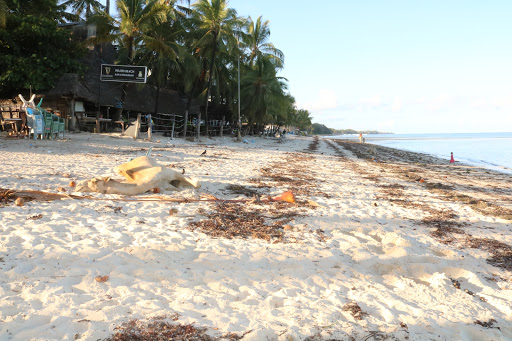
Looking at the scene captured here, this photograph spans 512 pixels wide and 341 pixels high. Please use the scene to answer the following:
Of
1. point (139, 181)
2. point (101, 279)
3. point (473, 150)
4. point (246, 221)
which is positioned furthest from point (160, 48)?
point (473, 150)

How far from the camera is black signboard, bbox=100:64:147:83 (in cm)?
1533

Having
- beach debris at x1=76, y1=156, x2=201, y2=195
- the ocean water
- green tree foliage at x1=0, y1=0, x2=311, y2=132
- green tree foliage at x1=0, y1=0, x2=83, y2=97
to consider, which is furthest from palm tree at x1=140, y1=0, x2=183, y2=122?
the ocean water

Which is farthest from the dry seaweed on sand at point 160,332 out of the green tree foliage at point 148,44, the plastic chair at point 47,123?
the green tree foliage at point 148,44

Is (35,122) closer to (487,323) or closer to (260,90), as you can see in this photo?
(487,323)

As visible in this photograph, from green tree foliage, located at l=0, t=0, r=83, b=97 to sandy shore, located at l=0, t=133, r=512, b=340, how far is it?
13156mm

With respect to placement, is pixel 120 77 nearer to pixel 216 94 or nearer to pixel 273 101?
pixel 216 94

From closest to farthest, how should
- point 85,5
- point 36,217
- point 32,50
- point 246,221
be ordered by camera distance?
point 36,217, point 246,221, point 32,50, point 85,5

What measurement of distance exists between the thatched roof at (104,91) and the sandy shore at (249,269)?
13.1 m

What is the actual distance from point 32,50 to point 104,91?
3819mm

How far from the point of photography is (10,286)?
222 centimetres

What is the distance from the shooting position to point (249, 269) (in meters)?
2.74

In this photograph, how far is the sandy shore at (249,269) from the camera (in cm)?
198

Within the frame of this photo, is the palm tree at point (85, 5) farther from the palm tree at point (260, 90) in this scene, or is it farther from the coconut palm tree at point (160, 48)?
the palm tree at point (260, 90)

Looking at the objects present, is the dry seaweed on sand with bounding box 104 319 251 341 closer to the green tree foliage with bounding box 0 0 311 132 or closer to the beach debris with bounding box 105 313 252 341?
the beach debris with bounding box 105 313 252 341
